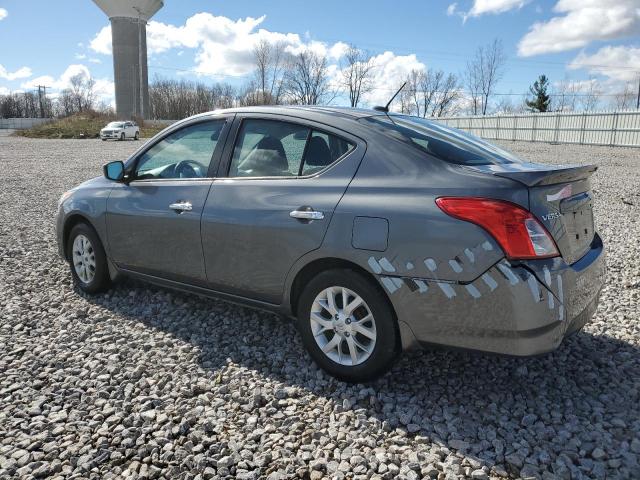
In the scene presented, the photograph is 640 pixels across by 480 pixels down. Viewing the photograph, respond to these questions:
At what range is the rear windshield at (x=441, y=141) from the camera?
311 centimetres

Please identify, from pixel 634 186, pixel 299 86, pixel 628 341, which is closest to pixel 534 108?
pixel 299 86

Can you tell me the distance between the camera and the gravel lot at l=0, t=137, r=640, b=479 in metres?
2.53

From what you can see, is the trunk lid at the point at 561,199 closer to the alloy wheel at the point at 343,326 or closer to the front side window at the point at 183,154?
the alloy wheel at the point at 343,326

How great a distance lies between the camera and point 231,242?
360 cm

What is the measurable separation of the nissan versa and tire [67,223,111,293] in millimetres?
563

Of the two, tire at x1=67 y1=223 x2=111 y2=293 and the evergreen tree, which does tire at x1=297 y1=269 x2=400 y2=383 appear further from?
the evergreen tree

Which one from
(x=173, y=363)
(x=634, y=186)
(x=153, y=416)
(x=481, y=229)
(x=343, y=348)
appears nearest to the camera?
(x=481, y=229)

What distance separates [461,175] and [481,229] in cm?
33

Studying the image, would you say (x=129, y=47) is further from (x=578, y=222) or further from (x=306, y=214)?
(x=578, y=222)

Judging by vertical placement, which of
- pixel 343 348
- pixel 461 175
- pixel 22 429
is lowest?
pixel 22 429

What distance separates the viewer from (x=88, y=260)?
15.8ft

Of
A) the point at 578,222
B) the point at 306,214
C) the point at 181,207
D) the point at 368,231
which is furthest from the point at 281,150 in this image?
the point at 578,222

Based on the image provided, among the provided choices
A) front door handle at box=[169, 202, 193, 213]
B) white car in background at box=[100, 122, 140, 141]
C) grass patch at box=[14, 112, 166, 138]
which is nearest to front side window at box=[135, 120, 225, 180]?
front door handle at box=[169, 202, 193, 213]

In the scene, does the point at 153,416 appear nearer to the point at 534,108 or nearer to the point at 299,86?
the point at 534,108
